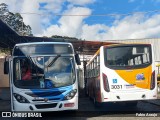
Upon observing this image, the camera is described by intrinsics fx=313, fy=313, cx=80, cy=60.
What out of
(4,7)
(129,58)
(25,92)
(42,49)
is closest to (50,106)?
(25,92)

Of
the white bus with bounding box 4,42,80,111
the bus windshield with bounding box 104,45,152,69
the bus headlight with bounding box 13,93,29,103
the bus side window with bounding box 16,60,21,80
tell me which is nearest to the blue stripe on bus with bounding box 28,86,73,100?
Answer: the white bus with bounding box 4,42,80,111

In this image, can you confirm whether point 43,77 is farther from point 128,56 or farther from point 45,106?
point 128,56

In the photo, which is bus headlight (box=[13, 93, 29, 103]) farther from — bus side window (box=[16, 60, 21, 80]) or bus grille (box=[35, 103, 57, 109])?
bus side window (box=[16, 60, 21, 80])

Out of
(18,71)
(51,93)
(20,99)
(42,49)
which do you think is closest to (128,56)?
(42,49)

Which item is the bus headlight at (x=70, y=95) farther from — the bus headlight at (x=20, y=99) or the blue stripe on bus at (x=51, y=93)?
the bus headlight at (x=20, y=99)

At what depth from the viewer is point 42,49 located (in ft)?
38.5

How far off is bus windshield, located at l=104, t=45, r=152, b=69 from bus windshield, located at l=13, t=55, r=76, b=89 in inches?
70.1

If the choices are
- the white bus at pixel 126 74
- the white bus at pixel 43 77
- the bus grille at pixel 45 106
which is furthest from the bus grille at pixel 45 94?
the white bus at pixel 126 74

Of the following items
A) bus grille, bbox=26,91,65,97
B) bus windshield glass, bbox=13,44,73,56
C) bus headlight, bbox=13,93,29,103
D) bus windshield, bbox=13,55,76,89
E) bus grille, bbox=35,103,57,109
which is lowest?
bus grille, bbox=35,103,57,109

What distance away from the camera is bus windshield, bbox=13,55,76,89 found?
11.2 m

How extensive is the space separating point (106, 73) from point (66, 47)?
1.93 meters

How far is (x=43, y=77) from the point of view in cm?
1125

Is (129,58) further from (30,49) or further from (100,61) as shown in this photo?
(30,49)

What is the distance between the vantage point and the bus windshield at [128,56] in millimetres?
12439
